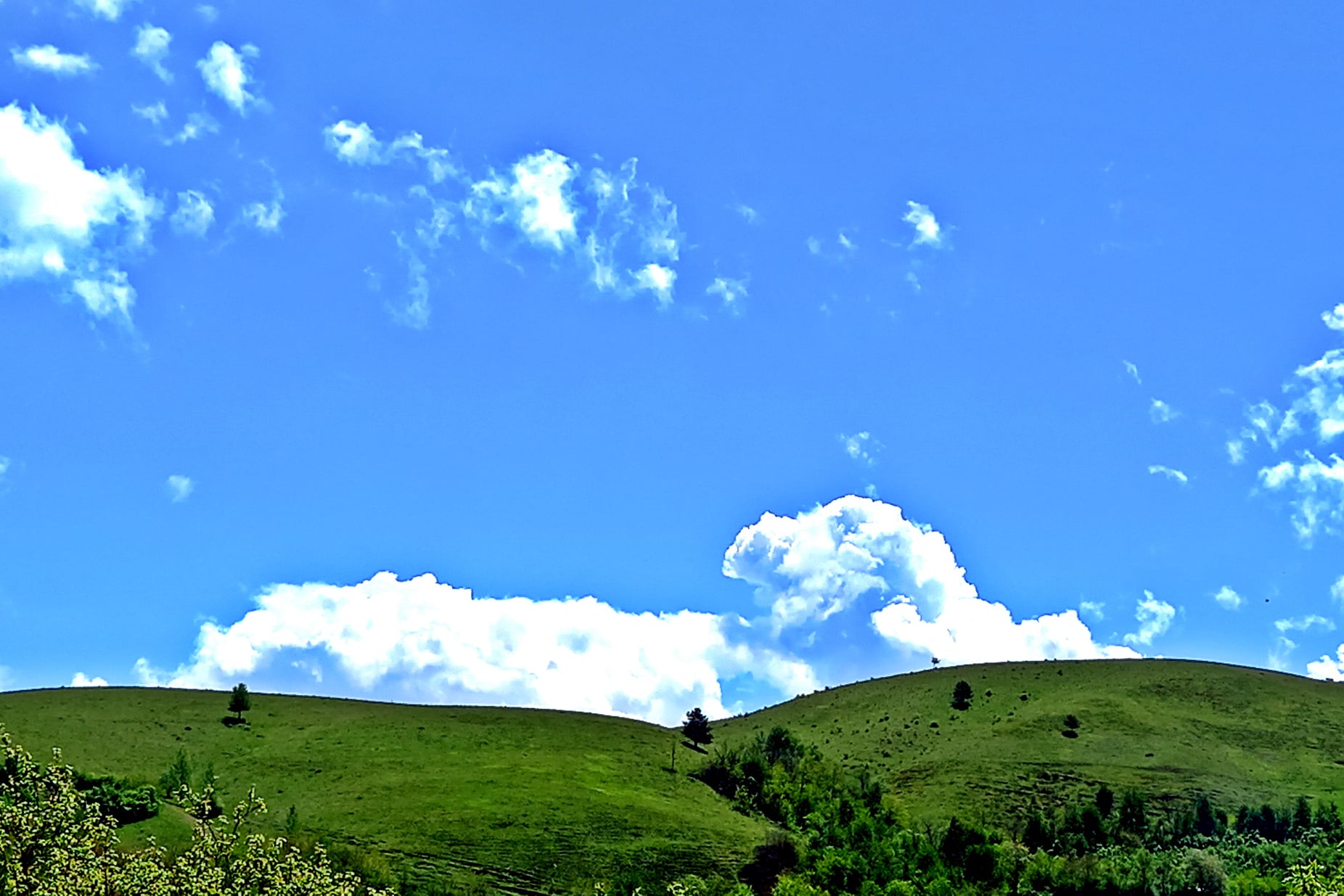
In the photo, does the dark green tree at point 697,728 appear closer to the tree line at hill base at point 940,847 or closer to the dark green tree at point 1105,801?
the tree line at hill base at point 940,847

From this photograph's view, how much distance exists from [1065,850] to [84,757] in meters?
93.4

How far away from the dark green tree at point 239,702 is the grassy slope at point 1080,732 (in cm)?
5956

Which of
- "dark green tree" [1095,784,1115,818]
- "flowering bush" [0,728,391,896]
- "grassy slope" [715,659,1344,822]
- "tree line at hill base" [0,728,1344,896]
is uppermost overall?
"grassy slope" [715,659,1344,822]

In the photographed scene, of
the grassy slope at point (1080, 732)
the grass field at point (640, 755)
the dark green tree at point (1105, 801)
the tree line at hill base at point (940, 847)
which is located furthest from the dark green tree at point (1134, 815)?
the grassy slope at point (1080, 732)

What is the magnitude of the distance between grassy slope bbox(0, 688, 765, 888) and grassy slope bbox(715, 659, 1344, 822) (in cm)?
2773

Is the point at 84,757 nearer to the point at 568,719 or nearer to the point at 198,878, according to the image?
the point at 568,719

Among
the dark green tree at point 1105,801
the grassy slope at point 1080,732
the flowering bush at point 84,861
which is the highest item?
the grassy slope at point 1080,732

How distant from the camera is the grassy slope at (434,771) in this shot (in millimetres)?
92688

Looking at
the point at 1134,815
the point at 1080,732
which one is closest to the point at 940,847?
the point at 1134,815

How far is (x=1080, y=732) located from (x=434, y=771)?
257 feet

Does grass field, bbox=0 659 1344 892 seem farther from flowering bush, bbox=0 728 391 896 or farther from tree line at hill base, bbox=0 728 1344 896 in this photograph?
flowering bush, bbox=0 728 391 896

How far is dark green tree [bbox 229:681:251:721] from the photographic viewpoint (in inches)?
4877

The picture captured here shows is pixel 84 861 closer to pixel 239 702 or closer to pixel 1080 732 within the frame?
pixel 239 702

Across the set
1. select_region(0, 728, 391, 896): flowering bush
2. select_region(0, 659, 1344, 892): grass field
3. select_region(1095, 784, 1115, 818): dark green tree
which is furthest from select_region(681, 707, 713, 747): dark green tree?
select_region(0, 728, 391, 896): flowering bush
